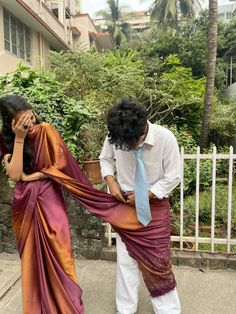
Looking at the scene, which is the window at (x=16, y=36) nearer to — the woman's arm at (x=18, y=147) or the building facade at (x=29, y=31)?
the building facade at (x=29, y=31)

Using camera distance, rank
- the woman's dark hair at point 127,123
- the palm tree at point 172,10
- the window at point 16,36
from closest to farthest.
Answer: the woman's dark hair at point 127,123 → the window at point 16,36 → the palm tree at point 172,10

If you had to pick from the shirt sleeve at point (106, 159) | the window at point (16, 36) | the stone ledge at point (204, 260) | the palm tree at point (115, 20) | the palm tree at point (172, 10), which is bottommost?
the stone ledge at point (204, 260)

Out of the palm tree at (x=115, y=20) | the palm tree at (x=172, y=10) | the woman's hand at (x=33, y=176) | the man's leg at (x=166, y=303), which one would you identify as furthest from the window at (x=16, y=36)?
the palm tree at (x=115, y=20)

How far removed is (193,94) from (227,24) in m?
14.9

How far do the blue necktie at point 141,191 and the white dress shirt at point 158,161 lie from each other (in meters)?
0.05

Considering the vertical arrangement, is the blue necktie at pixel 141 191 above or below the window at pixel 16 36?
below

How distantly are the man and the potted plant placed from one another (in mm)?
1277

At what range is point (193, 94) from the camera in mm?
8922

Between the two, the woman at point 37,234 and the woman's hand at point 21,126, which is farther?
the woman at point 37,234

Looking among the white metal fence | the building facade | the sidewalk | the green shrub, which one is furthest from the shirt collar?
the building facade

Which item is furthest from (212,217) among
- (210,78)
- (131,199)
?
(210,78)

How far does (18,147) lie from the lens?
6.87 feet

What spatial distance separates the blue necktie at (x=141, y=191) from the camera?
2.15 metres

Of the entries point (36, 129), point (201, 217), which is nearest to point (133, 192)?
point (36, 129)
